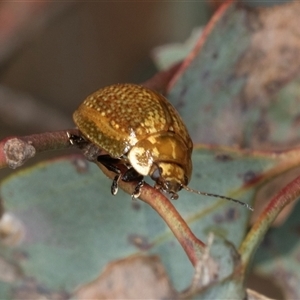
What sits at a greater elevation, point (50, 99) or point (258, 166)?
point (258, 166)

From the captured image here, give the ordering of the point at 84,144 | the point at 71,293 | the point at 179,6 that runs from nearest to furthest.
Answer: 1. the point at 84,144
2. the point at 71,293
3. the point at 179,6

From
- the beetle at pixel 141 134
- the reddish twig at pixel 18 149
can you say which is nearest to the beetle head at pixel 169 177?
the beetle at pixel 141 134

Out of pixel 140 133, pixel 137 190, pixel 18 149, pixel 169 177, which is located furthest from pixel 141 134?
pixel 18 149

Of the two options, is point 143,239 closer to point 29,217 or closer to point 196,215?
point 196,215

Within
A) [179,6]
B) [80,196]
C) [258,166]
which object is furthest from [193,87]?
[179,6]

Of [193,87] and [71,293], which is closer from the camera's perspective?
[71,293]

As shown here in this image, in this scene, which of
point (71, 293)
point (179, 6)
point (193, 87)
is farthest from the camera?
point (179, 6)

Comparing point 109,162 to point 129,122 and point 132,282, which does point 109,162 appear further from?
point 132,282
